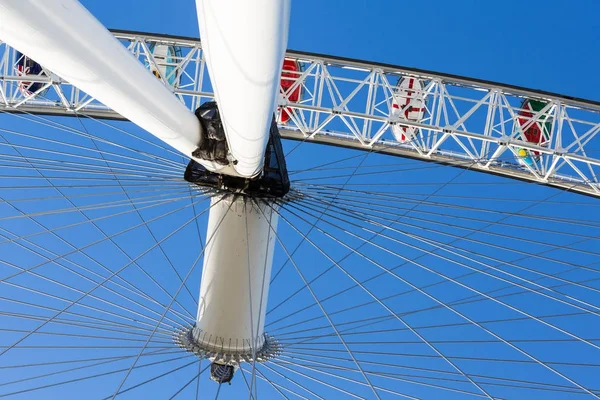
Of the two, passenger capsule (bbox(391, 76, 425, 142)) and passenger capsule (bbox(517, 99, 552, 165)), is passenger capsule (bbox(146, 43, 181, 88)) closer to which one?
passenger capsule (bbox(391, 76, 425, 142))

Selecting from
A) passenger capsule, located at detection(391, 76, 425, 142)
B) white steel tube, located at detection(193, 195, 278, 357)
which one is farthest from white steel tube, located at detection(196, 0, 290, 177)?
passenger capsule, located at detection(391, 76, 425, 142)

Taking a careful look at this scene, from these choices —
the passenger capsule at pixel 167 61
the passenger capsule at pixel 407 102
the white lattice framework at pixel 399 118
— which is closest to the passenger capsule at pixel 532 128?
the white lattice framework at pixel 399 118

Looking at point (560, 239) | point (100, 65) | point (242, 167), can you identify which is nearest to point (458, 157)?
point (560, 239)

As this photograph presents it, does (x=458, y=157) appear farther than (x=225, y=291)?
Yes

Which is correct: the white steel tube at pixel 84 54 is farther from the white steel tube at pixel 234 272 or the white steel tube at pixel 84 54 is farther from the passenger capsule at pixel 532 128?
the passenger capsule at pixel 532 128

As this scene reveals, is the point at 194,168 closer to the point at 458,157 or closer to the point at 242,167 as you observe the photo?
the point at 242,167

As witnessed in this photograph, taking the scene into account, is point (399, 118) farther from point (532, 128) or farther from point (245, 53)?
point (245, 53)
